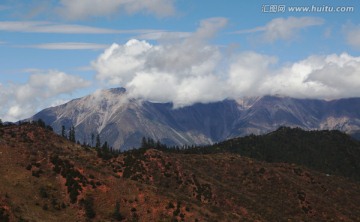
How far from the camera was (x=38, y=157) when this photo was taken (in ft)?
276

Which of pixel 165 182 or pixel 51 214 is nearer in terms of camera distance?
pixel 51 214

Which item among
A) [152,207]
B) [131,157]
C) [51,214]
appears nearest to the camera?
[51,214]

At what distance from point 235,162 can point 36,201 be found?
104272mm

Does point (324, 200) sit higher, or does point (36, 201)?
point (36, 201)

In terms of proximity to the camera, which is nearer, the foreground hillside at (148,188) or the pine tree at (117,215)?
the foreground hillside at (148,188)

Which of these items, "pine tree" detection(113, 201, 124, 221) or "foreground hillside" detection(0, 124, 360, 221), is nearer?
"foreground hillside" detection(0, 124, 360, 221)

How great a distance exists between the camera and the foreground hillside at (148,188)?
227 ft

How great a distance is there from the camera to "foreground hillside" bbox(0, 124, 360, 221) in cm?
6912

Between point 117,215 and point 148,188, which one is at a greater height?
point 148,188

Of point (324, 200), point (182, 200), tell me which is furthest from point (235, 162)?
point (182, 200)

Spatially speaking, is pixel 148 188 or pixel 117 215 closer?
pixel 117 215

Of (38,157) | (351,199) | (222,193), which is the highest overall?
(38,157)

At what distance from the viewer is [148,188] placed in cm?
8362

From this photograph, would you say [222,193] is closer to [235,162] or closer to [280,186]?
[280,186]
